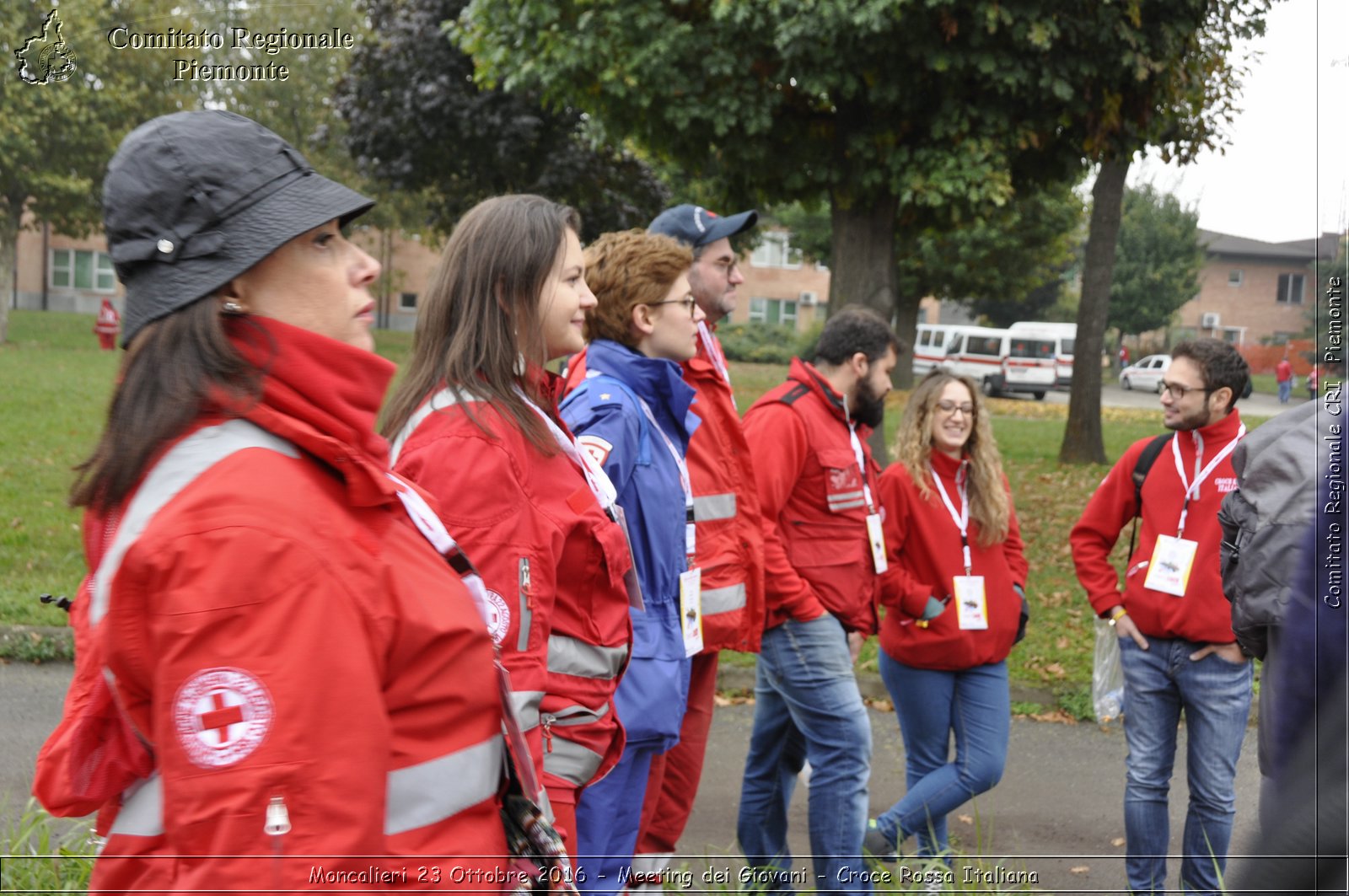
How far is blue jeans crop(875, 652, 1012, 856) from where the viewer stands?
4.67 m

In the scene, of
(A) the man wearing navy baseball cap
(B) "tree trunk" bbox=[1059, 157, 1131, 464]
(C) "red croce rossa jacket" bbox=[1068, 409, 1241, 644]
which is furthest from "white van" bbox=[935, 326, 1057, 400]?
(A) the man wearing navy baseball cap

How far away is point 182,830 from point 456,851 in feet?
1.30

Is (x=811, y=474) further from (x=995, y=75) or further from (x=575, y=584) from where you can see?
(x=995, y=75)

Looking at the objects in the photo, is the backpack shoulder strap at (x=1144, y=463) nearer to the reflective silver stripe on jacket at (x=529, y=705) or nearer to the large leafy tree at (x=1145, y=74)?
the reflective silver stripe on jacket at (x=529, y=705)

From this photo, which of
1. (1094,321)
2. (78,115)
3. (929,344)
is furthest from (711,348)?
(929,344)

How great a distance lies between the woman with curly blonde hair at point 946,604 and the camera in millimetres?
4723

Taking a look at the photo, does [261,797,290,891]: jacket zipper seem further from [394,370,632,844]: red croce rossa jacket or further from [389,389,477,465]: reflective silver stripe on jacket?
[389,389,477,465]: reflective silver stripe on jacket

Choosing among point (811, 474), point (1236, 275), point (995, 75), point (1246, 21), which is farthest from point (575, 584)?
point (1236, 275)

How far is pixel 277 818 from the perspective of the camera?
141 cm

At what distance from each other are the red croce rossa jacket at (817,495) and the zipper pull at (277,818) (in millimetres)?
3216

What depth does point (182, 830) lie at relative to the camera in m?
1.42

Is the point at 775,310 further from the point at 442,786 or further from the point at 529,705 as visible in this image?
the point at 442,786

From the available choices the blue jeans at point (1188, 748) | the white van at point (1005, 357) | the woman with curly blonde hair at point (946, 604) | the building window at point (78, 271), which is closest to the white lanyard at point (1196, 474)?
the blue jeans at point (1188, 748)

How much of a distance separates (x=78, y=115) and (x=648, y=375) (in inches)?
781
